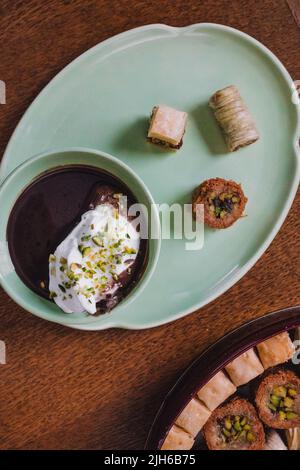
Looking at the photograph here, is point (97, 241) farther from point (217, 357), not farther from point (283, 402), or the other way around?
point (283, 402)

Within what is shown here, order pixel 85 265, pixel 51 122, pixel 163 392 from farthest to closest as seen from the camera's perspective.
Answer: pixel 163 392 < pixel 51 122 < pixel 85 265

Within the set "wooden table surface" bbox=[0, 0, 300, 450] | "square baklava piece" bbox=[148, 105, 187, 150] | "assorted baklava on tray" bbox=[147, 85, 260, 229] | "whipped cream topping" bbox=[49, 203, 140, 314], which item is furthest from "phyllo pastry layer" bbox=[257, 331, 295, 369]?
"square baklava piece" bbox=[148, 105, 187, 150]

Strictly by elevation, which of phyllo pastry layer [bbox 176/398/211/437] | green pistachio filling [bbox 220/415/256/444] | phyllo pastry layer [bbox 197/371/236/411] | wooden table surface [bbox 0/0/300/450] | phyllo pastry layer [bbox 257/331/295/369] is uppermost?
wooden table surface [bbox 0/0/300/450]

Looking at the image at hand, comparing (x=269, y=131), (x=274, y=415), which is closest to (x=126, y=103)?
(x=269, y=131)

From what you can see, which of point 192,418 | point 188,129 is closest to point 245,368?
point 192,418

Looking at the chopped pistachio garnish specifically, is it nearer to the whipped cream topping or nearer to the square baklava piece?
the whipped cream topping

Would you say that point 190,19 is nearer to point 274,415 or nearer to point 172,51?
point 172,51
